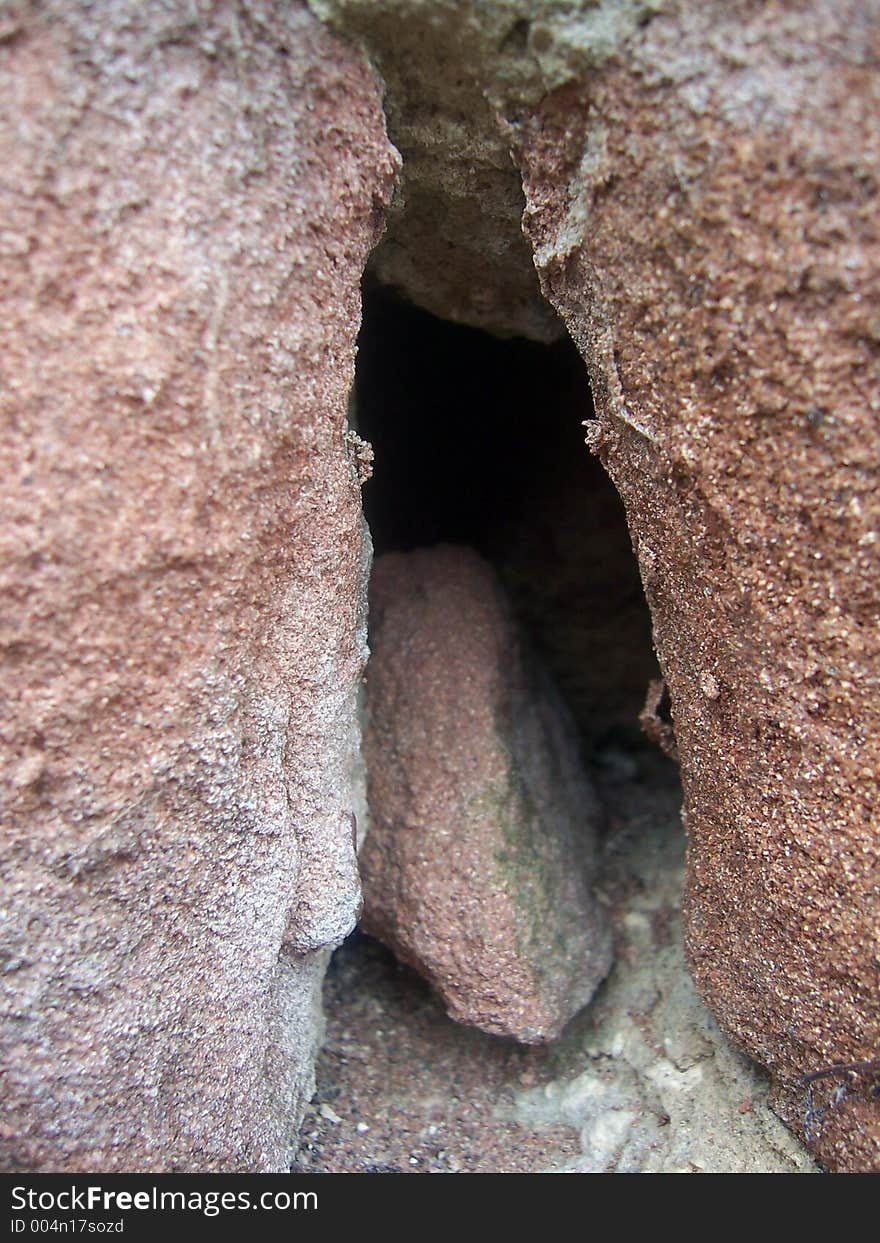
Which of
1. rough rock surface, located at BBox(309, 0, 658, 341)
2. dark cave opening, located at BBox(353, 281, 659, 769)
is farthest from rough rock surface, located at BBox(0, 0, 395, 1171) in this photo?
dark cave opening, located at BBox(353, 281, 659, 769)

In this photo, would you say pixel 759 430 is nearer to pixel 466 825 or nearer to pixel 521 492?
pixel 466 825

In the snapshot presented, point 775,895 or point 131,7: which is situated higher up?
point 131,7

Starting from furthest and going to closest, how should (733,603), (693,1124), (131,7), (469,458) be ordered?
(469,458) < (693,1124) < (733,603) < (131,7)

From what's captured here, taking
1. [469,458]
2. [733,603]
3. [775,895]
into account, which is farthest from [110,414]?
[469,458]

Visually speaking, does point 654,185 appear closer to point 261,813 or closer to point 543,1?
point 543,1

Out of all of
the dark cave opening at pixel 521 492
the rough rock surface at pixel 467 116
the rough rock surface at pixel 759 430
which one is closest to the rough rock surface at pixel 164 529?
the rough rock surface at pixel 467 116

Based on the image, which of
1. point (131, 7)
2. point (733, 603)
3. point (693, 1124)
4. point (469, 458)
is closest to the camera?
point (131, 7)
